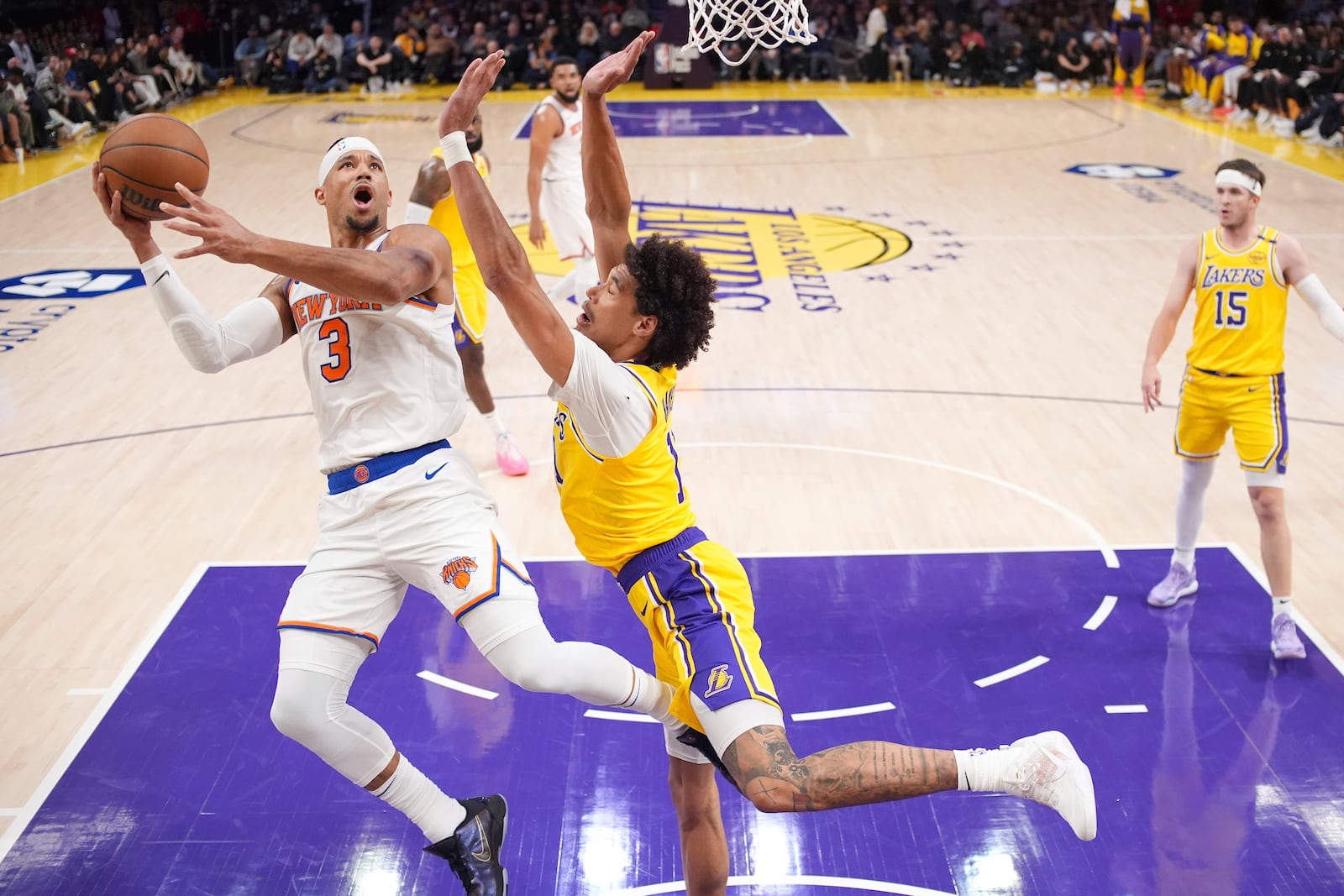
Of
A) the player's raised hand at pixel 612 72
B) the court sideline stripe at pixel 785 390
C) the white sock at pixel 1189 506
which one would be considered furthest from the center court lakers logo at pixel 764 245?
the player's raised hand at pixel 612 72

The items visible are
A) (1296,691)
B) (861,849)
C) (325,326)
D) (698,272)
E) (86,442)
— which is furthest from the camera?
(86,442)

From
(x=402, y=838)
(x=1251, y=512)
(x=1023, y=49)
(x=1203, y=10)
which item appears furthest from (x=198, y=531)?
(x=1203, y=10)

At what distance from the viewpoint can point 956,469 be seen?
22.9 feet

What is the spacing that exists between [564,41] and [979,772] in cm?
2229

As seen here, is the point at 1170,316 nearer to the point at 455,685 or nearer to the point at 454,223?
the point at 455,685

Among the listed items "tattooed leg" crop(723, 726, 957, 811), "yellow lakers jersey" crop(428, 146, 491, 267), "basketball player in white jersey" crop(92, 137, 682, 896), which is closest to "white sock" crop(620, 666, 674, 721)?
"basketball player in white jersey" crop(92, 137, 682, 896)

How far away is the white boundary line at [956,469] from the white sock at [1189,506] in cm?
41

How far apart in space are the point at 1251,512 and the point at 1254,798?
258 centimetres

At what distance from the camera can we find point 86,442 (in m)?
7.51

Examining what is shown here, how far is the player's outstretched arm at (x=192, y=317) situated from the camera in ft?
11.6

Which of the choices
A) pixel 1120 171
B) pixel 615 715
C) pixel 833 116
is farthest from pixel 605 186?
pixel 833 116

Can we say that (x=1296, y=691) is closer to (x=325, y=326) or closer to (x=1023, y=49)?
(x=325, y=326)

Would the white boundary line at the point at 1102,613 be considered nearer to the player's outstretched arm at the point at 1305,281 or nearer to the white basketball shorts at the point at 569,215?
the player's outstretched arm at the point at 1305,281

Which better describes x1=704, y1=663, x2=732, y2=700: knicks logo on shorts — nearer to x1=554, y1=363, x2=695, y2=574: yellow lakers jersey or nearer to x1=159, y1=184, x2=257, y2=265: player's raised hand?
x1=554, y1=363, x2=695, y2=574: yellow lakers jersey
